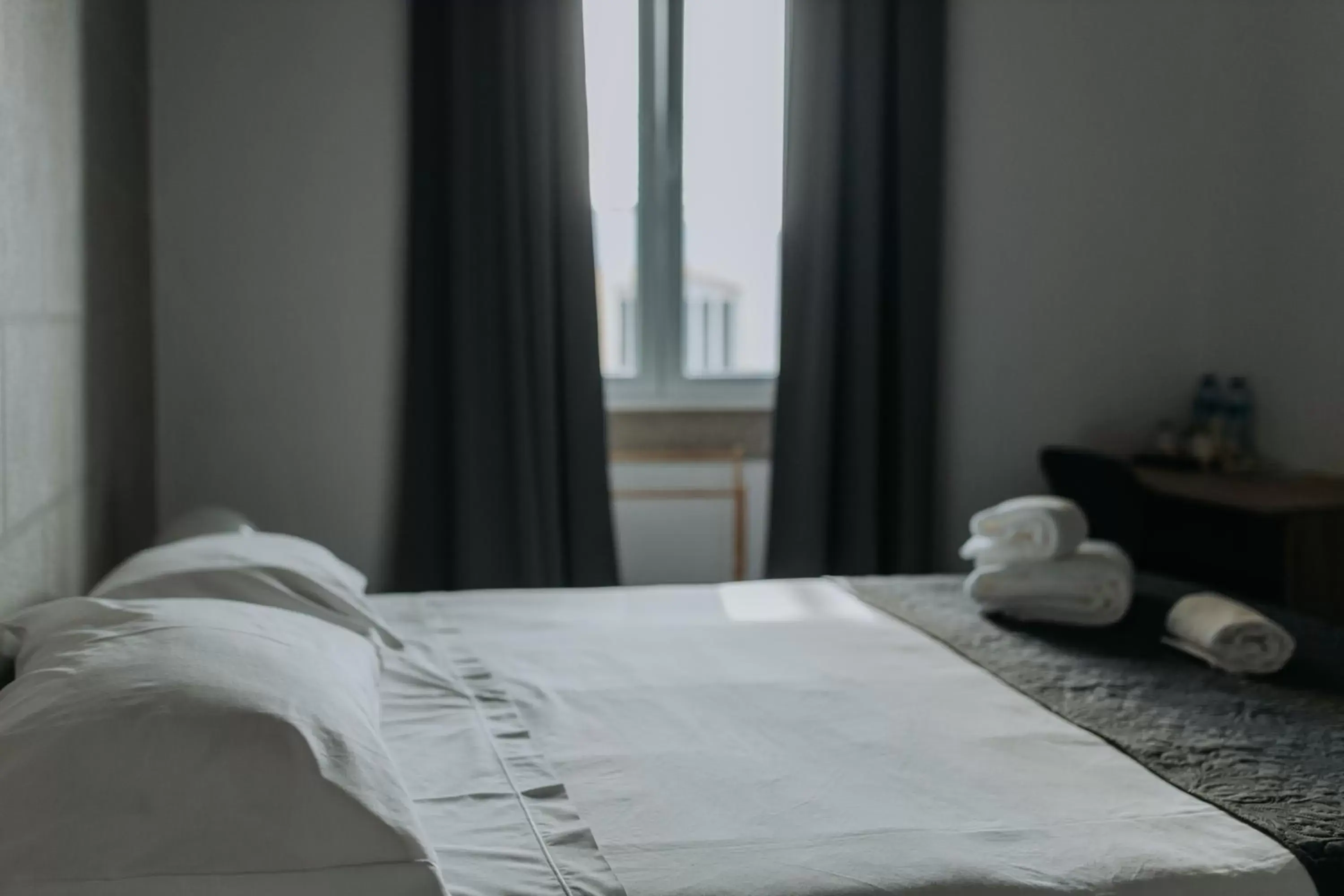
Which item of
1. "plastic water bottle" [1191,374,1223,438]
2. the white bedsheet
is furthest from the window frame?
the white bedsheet

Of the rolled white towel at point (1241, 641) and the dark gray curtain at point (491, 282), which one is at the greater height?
the dark gray curtain at point (491, 282)

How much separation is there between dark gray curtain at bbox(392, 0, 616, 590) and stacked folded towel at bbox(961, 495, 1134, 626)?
151 centimetres

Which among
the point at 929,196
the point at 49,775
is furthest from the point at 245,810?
the point at 929,196

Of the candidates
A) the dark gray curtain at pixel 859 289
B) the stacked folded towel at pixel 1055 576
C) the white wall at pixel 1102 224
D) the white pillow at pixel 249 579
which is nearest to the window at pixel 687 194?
the dark gray curtain at pixel 859 289

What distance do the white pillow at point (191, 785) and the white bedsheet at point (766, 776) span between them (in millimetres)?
162

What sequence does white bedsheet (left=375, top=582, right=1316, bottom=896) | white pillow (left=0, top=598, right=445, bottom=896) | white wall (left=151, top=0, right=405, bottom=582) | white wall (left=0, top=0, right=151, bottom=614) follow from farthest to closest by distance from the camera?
white wall (left=151, top=0, right=405, bottom=582) → white wall (left=0, top=0, right=151, bottom=614) → white bedsheet (left=375, top=582, right=1316, bottom=896) → white pillow (left=0, top=598, right=445, bottom=896)

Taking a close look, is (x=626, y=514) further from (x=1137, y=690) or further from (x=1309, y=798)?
(x=1309, y=798)

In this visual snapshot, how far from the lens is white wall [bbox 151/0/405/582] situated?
356 cm

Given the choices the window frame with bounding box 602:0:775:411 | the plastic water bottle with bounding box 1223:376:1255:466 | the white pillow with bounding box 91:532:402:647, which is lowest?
the white pillow with bounding box 91:532:402:647

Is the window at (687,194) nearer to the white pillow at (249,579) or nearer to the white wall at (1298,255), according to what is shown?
the white wall at (1298,255)

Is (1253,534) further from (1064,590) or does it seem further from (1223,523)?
(1064,590)

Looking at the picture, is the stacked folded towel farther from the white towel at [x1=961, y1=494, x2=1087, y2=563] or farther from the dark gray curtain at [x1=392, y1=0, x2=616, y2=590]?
the dark gray curtain at [x1=392, y1=0, x2=616, y2=590]

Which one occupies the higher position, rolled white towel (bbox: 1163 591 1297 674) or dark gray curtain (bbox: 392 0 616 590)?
dark gray curtain (bbox: 392 0 616 590)

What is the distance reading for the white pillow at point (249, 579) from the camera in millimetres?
1986
